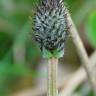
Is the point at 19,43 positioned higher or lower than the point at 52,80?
higher

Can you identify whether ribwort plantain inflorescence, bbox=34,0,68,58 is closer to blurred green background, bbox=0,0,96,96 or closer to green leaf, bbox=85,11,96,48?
green leaf, bbox=85,11,96,48

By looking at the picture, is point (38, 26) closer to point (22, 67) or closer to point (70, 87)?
point (70, 87)

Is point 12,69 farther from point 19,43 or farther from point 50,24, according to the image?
point 50,24

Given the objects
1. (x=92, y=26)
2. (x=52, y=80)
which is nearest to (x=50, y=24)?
(x=52, y=80)

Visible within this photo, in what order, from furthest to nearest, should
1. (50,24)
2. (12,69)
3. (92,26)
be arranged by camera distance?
(12,69), (92,26), (50,24)

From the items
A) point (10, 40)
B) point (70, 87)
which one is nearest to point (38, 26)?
point (70, 87)

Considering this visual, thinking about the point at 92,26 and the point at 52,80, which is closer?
the point at 52,80

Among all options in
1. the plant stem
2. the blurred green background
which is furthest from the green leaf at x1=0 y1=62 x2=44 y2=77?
the plant stem
